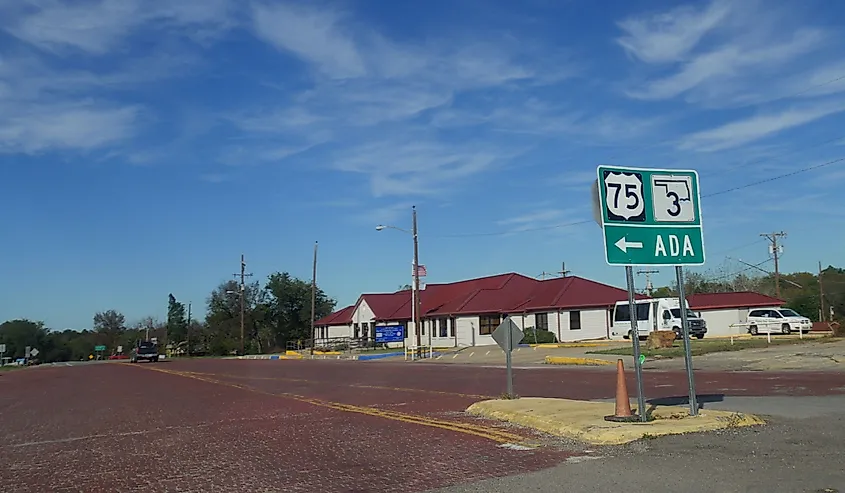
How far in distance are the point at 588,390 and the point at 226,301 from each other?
305ft

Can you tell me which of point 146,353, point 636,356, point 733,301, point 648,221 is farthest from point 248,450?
point 146,353

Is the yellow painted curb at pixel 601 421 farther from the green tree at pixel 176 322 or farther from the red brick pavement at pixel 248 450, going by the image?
the green tree at pixel 176 322

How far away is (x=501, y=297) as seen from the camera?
195ft

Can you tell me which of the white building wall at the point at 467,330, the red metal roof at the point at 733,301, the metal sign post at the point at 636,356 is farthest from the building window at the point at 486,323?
the metal sign post at the point at 636,356

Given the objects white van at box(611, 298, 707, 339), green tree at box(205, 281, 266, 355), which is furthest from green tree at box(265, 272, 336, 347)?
white van at box(611, 298, 707, 339)

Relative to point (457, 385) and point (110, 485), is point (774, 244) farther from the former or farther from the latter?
point (110, 485)

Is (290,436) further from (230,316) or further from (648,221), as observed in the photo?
(230,316)

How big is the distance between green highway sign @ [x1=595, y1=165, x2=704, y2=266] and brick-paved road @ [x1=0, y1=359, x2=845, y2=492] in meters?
3.08

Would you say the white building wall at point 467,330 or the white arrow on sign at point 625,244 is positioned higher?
the white arrow on sign at point 625,244

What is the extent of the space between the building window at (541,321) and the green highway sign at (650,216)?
43266 millimetres

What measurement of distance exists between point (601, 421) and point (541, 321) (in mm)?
44672

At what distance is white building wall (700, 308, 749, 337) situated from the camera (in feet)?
183

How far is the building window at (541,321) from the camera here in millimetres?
54281

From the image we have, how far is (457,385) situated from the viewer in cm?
2123
